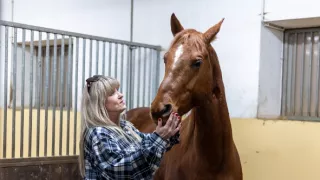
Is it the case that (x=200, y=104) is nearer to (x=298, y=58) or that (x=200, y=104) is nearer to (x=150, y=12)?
(x=298, y=58)

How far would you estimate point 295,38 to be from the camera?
10.6ft

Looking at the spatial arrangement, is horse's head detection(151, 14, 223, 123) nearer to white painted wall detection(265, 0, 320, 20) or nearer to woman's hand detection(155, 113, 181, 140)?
woman's hand detection(155, 113, 181, 140)

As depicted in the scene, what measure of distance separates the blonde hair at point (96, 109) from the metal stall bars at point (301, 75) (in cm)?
192

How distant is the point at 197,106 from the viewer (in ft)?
6.35

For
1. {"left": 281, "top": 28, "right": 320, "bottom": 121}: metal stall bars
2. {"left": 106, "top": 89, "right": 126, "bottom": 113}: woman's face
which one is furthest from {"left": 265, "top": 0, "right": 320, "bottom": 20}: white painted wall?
{"left": 106, "top": 89, "right": 126, "bottom": 113}: woman's face

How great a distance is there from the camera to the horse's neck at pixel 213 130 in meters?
1.98

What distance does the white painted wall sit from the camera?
2.89 metres

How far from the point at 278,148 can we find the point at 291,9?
968 mm

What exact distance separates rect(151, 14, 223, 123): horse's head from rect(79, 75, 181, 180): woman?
0.12m

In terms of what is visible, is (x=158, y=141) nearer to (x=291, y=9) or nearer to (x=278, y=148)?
(x=278, y=148)

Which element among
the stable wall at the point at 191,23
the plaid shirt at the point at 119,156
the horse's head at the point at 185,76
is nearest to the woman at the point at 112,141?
the plaid shirt at the point at 119,156

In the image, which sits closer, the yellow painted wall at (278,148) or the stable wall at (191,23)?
the yellow painted wall at (278,148)

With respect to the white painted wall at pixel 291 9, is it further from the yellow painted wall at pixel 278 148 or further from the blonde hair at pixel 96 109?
the blonde hair at pixel 96 109

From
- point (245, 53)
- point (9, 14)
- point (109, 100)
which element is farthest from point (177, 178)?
point (9, 14)
